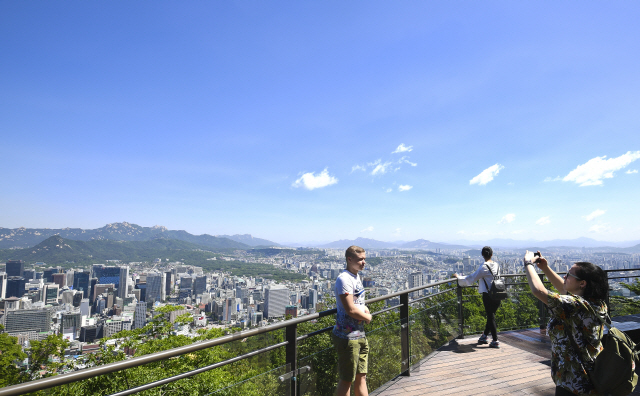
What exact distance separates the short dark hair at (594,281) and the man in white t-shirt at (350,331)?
4.67 feet

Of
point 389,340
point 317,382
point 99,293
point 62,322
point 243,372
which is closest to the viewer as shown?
point 243,372

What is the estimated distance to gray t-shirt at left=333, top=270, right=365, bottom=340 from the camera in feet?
8.41

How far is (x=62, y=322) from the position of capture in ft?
105

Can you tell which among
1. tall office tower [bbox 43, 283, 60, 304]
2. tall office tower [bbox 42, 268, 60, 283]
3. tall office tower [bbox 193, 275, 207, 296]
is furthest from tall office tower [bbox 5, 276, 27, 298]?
tall office tower [bbox 193, 275, 207, 296]

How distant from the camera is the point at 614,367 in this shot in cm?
176

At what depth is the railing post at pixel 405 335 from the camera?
4108mm

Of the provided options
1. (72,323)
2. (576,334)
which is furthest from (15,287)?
(576,334)

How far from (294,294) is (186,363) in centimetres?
4435

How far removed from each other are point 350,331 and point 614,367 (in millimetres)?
1659

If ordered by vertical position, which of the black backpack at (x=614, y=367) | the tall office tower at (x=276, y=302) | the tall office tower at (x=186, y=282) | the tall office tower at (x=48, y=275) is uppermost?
the black backpack at (x=614, y=367)

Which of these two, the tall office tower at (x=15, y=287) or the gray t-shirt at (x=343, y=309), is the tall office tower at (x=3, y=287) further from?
the gray t-shirt at (x=343, y=309)

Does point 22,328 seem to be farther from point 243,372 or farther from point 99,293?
point 243,372

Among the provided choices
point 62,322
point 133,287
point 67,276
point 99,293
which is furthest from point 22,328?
point 67,276

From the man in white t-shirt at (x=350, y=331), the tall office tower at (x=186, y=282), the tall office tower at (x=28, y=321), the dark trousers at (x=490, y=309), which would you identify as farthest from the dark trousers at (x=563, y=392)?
the tall office tower at (x=186, y=282)
